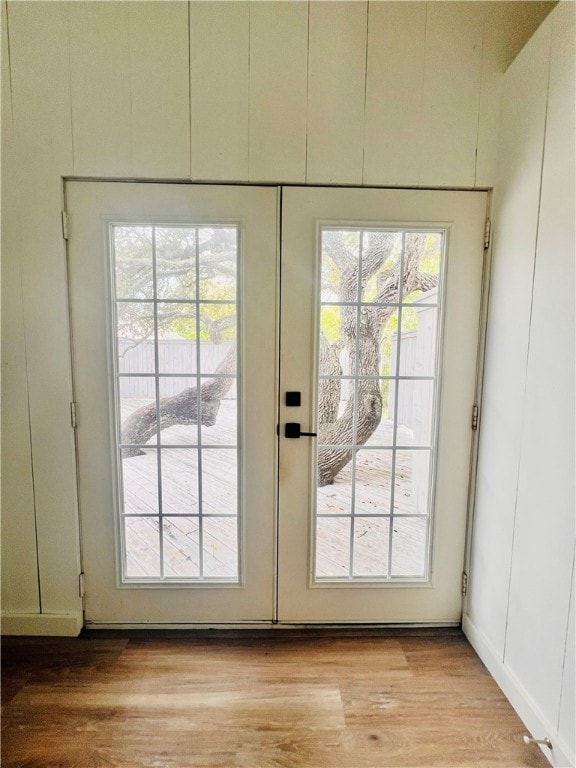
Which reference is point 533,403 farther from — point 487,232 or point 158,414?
point 158,414

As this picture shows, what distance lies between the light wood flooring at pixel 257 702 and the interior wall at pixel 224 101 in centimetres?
120

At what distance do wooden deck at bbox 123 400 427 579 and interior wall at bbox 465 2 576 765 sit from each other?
0.34 metres

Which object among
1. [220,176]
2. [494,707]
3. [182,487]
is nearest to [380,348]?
[220,176]

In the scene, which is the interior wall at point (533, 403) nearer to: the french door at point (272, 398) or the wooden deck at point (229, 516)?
the french door at point (272, 398)

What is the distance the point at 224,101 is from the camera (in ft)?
4.57

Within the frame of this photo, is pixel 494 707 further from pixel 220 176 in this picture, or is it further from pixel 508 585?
pixel 220 176

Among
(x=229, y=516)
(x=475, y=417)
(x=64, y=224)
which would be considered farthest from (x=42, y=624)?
(x=475, y=417)

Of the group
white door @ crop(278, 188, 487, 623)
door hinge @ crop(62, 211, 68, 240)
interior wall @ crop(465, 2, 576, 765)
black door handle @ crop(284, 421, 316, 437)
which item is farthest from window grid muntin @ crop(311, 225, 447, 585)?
door hinge @ crop(62, 211, 68, 240)

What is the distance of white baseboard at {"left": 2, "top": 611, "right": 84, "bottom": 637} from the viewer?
5.19 feet

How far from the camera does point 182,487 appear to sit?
1.59 metres

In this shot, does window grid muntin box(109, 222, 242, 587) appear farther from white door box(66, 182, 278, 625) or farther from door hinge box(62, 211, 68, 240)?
door hinge box(62, 211, 68, 240)

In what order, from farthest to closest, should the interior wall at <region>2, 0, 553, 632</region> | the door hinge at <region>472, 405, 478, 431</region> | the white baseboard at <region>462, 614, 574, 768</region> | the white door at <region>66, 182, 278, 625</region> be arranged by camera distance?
the door hinge at <region>472, 405, 478, 431</region>
the white door at <region>66, 182, 278, 625</region>
the interior wall at <region>2, 0, 553, 632</region>
the white baseboard at <region>462, 614, 574, 768</region>

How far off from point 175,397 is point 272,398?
1.42 ft

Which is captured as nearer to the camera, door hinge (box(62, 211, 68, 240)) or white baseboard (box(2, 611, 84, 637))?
door hinge (box(62, 211, 68, 240))
